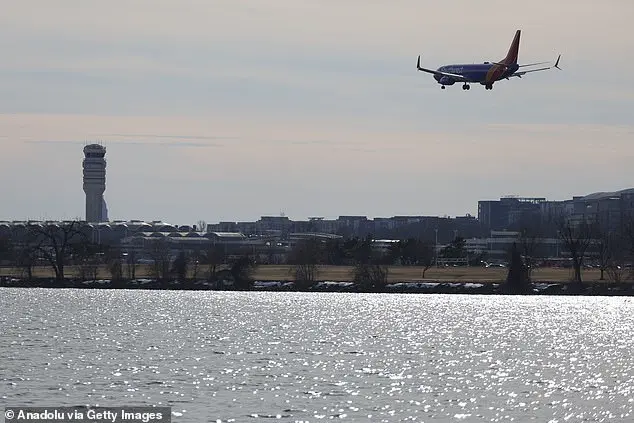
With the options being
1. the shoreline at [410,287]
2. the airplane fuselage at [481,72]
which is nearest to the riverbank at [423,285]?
the shoreline at [410,287]

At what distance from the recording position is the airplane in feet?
471

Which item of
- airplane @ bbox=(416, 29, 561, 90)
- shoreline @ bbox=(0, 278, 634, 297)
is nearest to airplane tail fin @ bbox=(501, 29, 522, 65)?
airplane @ bbox=(416, 29, 561, 90)

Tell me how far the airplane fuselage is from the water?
23276 millimetres

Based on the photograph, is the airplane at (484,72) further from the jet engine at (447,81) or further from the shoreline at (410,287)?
the shoreline at (410,287)

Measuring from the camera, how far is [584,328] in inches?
4636

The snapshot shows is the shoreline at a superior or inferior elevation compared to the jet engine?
inferior

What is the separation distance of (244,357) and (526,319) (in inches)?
2210

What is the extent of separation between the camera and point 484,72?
148 m

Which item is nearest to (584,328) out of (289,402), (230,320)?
(230,320)

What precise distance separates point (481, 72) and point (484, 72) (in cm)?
37

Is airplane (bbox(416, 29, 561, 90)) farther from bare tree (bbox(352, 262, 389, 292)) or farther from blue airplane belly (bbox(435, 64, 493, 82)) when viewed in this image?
bare tree (bbox(352, 262, 389, 292))

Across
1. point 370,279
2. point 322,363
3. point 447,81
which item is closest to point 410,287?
point 370,279

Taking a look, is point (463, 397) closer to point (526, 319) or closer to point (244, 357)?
point (244, 357)

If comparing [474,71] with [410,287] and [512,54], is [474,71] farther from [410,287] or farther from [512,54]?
[410,287]
